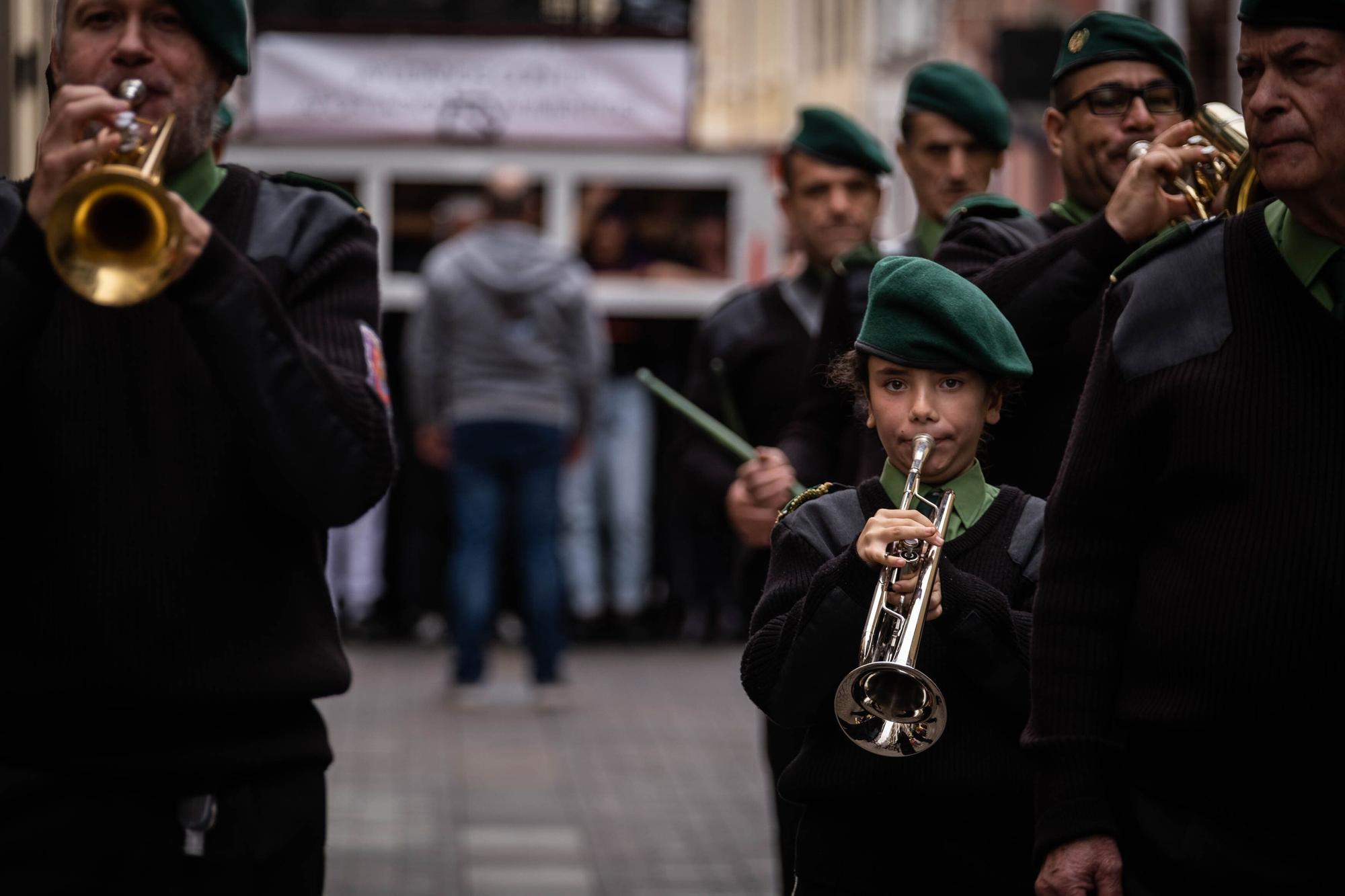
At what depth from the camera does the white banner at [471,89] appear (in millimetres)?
13016

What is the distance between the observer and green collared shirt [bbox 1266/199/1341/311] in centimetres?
305

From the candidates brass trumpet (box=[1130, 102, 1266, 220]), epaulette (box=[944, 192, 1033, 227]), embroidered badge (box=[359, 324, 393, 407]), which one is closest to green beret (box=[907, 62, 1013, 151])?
epaulette (box=[944, 192, 1033, 227])

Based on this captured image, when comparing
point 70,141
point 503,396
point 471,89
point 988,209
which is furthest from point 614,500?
point 70,141

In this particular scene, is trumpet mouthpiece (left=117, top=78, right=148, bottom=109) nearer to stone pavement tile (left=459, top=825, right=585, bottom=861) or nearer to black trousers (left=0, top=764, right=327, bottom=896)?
black trousers (left=0, top=764, right=327, bottom=896)

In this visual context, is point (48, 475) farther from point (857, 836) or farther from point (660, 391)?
point (660, 391)

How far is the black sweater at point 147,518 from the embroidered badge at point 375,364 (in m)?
0.05

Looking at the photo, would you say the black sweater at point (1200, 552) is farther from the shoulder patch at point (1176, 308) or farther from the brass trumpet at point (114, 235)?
the brass trumpet at point (114, 235)

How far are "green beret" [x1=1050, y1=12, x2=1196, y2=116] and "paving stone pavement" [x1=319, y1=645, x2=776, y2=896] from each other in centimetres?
340

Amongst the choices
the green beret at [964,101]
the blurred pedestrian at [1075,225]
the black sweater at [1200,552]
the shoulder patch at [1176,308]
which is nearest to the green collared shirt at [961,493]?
the black sweater at [1200,552]

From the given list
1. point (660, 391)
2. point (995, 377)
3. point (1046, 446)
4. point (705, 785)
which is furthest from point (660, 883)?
point (995, 377)

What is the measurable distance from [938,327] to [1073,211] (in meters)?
1.01

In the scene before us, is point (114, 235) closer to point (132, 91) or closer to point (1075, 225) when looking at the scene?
point (132, 91)

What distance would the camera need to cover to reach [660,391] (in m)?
4.80

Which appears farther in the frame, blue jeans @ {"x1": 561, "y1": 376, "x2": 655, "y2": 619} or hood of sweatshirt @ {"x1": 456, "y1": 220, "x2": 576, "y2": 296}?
blue jeans @ {"x1": 561, "y1": 376, "x2": 655, "y2": 619}
